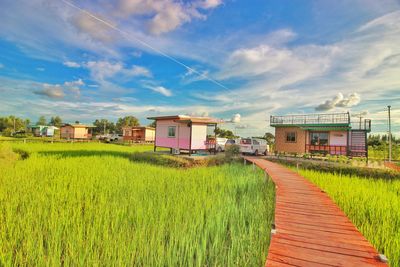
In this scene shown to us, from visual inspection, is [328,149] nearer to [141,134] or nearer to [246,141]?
[246,141]

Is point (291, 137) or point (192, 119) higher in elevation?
point (192, 119)

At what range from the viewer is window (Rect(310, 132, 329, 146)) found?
19.7 meters

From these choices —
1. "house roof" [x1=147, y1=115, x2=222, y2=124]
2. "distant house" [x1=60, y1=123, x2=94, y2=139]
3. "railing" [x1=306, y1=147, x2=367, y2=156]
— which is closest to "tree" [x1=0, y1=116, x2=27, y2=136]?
"distant house" [x1=60, y1=123, x2=94, y2=139]

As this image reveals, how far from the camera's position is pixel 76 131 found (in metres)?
45.6

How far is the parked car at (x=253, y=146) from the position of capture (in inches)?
779

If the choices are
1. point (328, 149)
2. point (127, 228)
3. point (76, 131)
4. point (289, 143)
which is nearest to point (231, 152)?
point (289, 143)

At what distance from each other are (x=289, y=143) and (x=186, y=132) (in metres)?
10.9

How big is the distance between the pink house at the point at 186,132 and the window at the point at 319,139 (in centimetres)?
945

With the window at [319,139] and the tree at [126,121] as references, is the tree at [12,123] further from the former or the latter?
the window at [319,139]

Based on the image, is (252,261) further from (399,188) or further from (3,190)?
(399,188)

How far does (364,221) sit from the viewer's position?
→ 14.5 feet

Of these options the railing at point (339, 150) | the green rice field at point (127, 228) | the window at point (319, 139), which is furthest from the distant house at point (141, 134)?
the green rice field at point (127, 228)

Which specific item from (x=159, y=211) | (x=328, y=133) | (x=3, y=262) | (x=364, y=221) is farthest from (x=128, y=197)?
(x=328, y=133)

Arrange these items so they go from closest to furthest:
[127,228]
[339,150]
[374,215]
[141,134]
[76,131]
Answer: [127,228] < [374,215] < [339,150] < [141,134] < [76,131]
